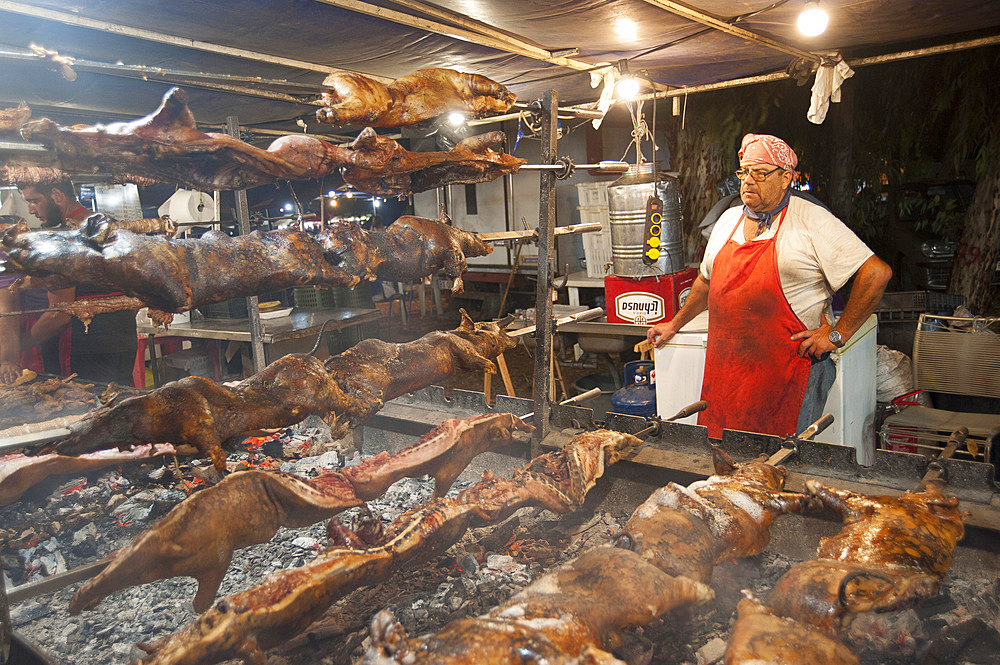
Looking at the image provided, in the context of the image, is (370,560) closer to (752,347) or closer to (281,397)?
(281,397)

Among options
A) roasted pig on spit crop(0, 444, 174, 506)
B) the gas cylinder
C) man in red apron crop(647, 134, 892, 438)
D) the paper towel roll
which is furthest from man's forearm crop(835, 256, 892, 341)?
the paper towel roll

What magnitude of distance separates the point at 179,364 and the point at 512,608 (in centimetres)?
675

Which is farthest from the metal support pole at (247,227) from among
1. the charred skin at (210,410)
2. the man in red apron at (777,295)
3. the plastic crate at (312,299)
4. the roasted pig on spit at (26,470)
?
the man in red apron at (777,295)

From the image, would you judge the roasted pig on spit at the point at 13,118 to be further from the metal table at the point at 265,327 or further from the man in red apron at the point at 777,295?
the metal table at the point at 265,327

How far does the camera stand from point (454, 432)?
3182mm

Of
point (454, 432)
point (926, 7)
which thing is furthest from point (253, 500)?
point (926, 7)

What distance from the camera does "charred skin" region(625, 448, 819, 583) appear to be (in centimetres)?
240

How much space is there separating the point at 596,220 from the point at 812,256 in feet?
16.6

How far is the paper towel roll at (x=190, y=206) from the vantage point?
6.49 metres

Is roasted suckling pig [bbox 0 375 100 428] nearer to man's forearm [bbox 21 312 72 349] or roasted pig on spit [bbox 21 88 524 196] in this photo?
man's forearm [bbox 21 312 72 349]

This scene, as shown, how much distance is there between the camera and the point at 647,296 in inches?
265

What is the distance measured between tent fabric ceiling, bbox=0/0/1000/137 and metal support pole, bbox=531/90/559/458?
71cm

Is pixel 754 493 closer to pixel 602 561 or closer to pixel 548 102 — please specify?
pixel 602 561

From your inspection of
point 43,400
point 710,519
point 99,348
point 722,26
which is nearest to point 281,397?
point 710,519
